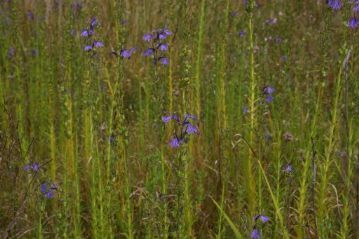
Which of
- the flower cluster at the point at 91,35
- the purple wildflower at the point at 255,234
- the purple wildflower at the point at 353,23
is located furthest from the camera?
the flower cluster at the point at 91,35

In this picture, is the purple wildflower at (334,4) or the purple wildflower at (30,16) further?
the purple wildflower at (30,16)

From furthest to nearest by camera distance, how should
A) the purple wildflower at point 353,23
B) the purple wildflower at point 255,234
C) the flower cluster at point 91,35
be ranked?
the flower cluster at point 91,35 → the purple wildflower at point 353,23 → the purple wildflower at point 255,234

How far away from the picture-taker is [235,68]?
13.0ft

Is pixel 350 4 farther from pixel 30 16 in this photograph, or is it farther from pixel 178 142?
pixel 30 16

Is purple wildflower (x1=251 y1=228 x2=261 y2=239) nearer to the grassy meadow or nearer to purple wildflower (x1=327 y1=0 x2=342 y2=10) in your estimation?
the grassy meadow

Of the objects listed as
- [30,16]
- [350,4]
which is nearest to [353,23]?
[350,4]

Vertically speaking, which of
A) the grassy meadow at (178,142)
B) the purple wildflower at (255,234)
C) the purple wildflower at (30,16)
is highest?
the purple wildflower at (30,16)

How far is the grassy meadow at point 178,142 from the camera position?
215 cm

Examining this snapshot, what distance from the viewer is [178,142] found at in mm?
2008

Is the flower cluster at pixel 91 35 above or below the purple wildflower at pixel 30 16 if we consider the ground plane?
below

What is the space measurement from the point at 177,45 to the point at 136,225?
2188 mm

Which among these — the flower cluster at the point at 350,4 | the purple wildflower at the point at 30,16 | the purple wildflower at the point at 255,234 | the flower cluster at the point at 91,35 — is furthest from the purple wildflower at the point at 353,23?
the purple wildflower at the point at 30,16

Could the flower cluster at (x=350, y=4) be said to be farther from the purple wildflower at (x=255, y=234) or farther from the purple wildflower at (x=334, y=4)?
the purple wildflower at (x=255, y=234)

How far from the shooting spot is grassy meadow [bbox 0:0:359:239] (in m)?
2.15
